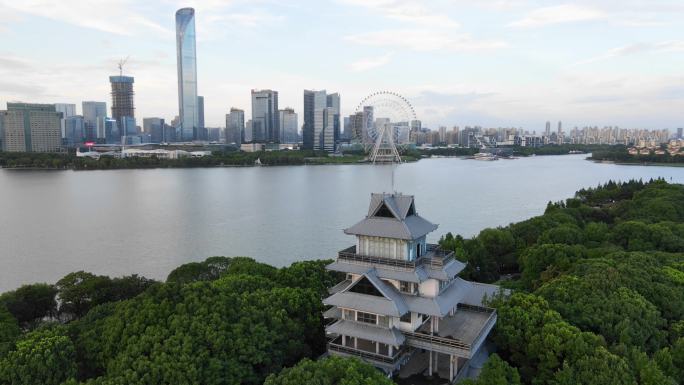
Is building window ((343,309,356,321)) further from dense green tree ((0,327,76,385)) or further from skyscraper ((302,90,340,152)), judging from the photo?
skyscraper ((302,90,340,152))

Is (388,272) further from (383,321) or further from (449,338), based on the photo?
(449,338)

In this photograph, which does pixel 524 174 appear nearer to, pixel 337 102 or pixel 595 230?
pixel 595 230

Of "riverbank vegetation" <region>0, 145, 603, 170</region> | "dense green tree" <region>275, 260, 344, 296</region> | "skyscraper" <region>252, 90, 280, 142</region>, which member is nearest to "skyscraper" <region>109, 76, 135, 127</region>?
"skyscraper" <region>252, 90, 280, 142</region>

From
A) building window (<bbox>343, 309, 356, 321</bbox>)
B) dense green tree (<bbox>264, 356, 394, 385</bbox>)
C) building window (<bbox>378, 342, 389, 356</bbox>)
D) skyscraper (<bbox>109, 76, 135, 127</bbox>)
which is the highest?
skyscraper (<bbox>109, 76, 135, 127</bbox>)

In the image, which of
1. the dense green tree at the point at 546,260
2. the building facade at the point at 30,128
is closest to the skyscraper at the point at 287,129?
the building facade at the point at 30,128

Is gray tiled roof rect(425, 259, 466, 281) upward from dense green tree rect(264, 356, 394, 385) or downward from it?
upward

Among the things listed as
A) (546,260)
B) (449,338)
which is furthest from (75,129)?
(449,338)
